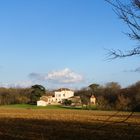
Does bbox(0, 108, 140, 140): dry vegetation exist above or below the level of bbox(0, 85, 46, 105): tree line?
below

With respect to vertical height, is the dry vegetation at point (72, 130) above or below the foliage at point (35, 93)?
below

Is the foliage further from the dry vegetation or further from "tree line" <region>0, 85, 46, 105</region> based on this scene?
the dry vegetation

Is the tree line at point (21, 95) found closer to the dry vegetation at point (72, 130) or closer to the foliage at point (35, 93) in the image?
the foliage at point (35, 93)

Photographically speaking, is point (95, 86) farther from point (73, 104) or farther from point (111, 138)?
point (111, 138)

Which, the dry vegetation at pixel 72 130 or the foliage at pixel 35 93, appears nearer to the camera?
the dry vegetation at pixel 72 130

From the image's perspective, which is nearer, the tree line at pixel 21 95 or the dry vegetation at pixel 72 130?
the dry vegetation at pixel 72 130

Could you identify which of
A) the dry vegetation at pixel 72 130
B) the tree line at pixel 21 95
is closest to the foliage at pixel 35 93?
the tree line at pixel 21 95

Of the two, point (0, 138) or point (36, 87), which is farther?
point (36, 87)

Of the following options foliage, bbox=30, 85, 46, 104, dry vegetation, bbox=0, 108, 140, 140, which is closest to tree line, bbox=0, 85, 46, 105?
foliage, bbox=30, 85, 46, 104

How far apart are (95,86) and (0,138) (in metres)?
152

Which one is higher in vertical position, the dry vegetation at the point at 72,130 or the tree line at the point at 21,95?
the tree line at the point at 21,95

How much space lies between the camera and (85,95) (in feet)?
581

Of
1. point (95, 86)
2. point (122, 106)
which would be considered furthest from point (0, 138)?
point (95, 86)

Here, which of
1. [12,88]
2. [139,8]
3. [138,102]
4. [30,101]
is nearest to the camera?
[138,102]
